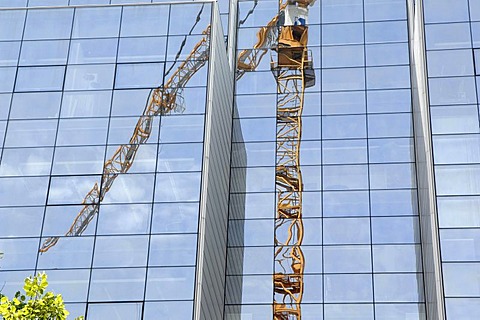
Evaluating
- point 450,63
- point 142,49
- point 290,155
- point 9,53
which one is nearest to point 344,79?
point 290,155

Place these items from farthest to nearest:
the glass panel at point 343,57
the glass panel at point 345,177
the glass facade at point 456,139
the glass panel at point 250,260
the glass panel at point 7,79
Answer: the glass panel at point 343,57 < the glass panel at point 345,177 < the glass panel at point 250,260 < the glass panel at point 7,79 < the glass facade at point 456,139

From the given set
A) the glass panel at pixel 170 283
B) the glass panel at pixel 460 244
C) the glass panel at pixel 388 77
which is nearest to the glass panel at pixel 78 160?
the glass panel at pixel 170 283

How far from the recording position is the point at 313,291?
4247cm

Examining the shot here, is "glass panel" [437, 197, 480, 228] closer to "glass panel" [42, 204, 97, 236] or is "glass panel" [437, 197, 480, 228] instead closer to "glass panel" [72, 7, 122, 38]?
"glass panel" [42, 204, 97, 236]

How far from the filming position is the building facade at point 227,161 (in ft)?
115

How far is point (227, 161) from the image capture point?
44750 mm

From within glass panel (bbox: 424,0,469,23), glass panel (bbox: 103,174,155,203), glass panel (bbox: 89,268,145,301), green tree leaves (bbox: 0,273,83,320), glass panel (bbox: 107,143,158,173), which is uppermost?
glass panel (bbox: 424,0,469,23)

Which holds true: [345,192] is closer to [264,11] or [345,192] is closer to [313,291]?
[313,291]

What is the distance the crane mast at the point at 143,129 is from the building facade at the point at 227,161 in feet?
0.22

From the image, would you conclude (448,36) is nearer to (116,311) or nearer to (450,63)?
(450,63)

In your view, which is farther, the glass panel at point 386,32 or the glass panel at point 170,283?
the glass panel at point 386,32

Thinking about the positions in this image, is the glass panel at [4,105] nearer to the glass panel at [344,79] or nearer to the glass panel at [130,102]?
the glass panel at [130,102]

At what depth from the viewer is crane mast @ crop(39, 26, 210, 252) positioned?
118ft

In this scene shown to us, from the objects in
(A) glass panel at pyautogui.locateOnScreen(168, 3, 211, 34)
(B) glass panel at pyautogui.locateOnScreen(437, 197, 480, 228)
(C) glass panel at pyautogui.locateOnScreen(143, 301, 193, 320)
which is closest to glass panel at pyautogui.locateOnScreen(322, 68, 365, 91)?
(A) glass panel at pyautogui.locateOnScreen(168, 3, 211, 34)
